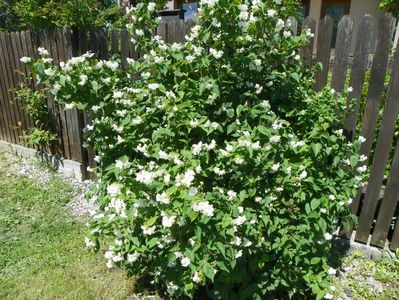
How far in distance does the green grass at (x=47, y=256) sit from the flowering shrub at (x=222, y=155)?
1.60ft

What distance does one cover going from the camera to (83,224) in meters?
3.52

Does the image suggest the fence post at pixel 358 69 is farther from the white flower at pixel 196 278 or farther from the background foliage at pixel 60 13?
the background foliage at pixel 60 13

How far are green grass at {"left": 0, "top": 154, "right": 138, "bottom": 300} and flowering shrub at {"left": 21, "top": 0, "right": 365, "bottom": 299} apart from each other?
1.60ft

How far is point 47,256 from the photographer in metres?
3.05

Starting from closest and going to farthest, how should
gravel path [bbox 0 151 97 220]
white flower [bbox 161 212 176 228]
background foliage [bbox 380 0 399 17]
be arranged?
white flower [bbox 161 212 176 228], gravel path [bbox 0 151 97 220], background foliage [bbox 380 0 399 17]

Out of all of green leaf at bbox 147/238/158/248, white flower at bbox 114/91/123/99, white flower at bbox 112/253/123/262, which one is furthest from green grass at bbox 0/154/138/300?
white flower at bbox 114/91/123/99

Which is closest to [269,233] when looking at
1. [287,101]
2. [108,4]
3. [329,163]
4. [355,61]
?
[329,163]

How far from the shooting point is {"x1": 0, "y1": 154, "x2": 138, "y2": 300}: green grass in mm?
2693

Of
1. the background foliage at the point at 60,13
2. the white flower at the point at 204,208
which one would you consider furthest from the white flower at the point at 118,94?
the background foliage at the point at 60,13

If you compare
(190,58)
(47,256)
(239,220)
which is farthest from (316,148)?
(47,256)

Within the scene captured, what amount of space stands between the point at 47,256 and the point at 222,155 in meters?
1.94

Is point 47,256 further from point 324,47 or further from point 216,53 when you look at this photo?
point 324,47

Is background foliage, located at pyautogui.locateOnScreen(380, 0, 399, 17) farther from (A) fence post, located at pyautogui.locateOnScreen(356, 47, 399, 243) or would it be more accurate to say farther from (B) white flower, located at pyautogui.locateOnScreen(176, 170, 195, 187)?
(B) white flower, located at pyautogui.locateOnScreen(176, 170, 195, 187)

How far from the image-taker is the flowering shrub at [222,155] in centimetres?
195
